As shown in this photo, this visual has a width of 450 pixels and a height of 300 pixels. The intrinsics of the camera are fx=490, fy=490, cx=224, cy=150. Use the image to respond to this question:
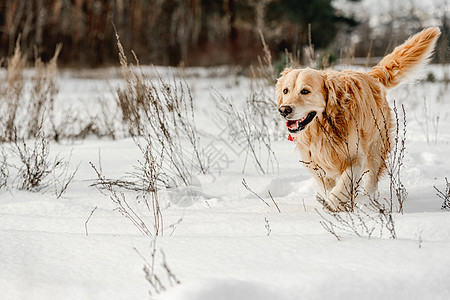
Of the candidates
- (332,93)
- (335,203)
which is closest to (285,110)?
(332,93)

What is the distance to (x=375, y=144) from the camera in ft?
11.1

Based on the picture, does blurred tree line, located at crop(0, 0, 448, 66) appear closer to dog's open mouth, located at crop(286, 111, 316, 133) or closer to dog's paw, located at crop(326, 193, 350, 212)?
dog's open mouth, located at crop(286, 111, 316, 133)

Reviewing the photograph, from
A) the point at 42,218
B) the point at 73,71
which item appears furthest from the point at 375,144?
the point at 73,71

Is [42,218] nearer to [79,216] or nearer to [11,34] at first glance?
[79,216]

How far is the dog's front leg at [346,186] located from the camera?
289cm

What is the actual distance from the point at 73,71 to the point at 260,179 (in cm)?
1676

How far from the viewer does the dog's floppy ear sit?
295 cm

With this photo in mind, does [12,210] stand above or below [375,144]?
below

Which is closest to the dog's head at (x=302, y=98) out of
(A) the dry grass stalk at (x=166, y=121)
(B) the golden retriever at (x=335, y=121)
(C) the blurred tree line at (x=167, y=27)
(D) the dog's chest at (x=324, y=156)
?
(B) the golden retriever at (x=335, y=121)

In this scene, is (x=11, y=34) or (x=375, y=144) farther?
(x=11, y=34)

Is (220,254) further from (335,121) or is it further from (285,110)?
(335,121)

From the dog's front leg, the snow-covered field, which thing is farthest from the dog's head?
the snow-covered field

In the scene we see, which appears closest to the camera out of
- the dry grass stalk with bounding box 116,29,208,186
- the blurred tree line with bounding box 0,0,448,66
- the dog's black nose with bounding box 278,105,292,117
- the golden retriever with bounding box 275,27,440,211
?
the dog's black nose with bounding box 278,105,292,117

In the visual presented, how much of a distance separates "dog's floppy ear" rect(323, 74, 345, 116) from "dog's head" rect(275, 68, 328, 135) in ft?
0.06
